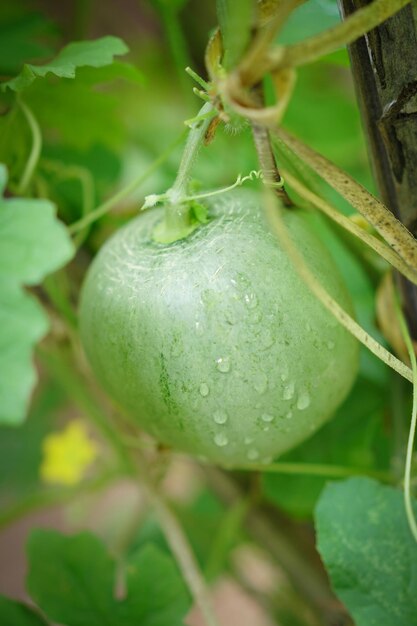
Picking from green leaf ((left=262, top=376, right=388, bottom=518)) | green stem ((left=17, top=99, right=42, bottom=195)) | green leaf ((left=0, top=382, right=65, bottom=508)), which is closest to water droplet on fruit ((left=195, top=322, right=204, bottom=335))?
green stem ((left=17, top=99, right=42, bottom=195))

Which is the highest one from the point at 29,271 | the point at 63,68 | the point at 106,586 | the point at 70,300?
the point at 63,68

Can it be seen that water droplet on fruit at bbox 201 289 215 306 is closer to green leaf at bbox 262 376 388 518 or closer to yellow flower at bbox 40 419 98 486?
green leaf at bbox 262 376 388 518

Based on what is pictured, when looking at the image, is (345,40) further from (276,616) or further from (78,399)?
(276,616)

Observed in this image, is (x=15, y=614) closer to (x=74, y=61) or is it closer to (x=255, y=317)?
(x=255, y=317)

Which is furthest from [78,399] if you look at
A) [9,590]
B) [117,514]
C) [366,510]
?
[9,590]

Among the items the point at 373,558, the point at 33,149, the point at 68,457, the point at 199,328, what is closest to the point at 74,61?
the point at 33,149

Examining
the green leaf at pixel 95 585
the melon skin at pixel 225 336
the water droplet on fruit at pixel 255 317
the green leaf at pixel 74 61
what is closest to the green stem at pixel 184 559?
the green leaf at pixel 95 585

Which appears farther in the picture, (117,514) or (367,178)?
(117,514)

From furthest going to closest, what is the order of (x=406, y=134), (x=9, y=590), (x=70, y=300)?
(x=9, y=590), (x=70, y=300), (x=406, y=134)
